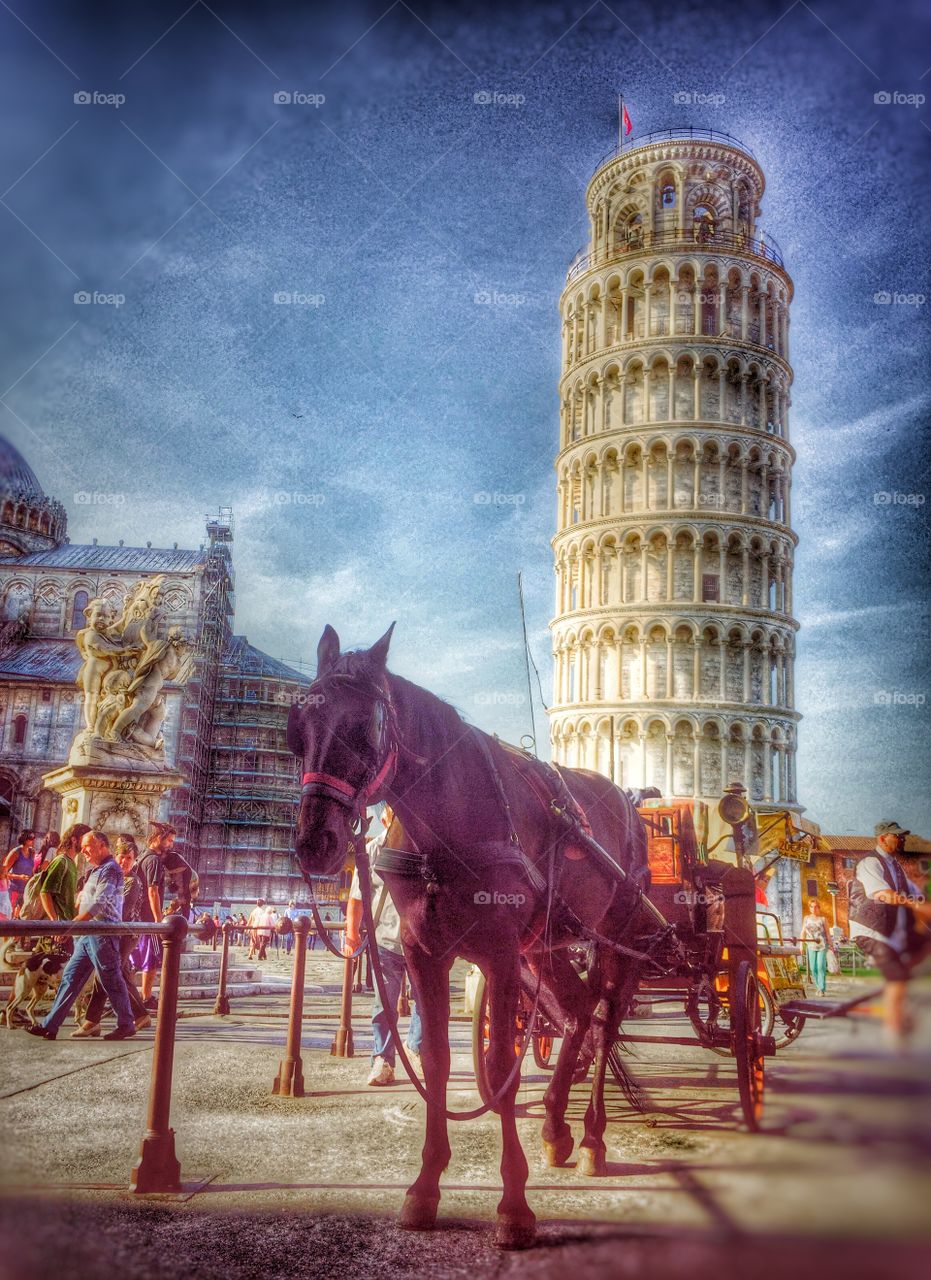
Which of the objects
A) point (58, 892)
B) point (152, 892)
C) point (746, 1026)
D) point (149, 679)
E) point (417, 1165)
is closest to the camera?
point (417, 1165)

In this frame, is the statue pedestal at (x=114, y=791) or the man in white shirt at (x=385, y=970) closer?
the man in white shirt at (x=385, y=970)

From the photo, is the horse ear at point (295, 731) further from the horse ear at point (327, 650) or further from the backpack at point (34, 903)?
the backpack at point (34, 903)

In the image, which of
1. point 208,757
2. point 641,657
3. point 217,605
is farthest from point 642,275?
point 208,757

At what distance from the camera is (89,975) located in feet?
22.4

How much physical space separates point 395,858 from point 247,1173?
161 centimetres

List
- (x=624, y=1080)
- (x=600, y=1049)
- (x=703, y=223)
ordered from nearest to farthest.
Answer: (x=600, y=1049)
(x=624, y=1080)
(x=703, y=223)

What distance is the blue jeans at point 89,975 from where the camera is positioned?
6277 mm

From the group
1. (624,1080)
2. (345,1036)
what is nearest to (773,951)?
(345,1036)

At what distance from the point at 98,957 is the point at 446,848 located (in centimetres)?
476

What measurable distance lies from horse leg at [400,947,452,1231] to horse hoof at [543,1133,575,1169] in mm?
1008

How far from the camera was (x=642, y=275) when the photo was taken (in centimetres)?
4703

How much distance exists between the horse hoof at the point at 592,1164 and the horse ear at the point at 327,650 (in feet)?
7.55

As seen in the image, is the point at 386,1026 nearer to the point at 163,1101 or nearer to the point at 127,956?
the point at 163,1101

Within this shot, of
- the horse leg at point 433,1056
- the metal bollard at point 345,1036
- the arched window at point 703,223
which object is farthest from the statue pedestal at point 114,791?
the arched window at point 703,223
